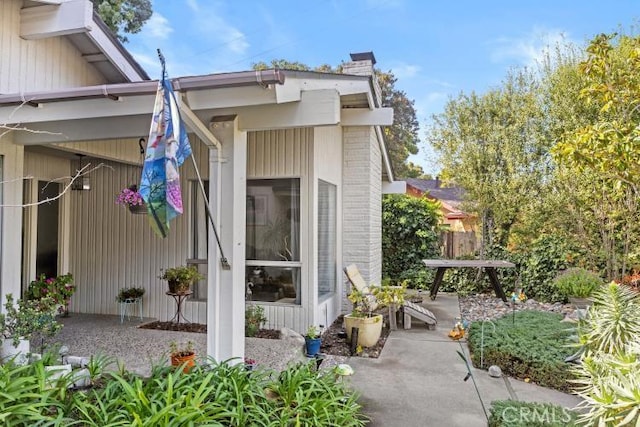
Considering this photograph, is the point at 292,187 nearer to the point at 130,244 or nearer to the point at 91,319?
the point at 130,244

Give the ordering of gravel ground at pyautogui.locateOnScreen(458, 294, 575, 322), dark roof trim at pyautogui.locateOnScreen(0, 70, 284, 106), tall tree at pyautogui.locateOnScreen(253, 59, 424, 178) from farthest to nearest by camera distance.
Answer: tall tree at pyautogui.locateOnScreen(253, 59, 424, 178), gravel ground at pyautogui.locateOnScreen(458, 294, 575, 322), dark roof trim at pyautogui.locateOnScreen(0, 70, 284, 106)

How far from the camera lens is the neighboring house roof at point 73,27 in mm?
4871

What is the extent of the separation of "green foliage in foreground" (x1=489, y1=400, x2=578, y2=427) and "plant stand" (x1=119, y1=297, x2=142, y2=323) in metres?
5.26

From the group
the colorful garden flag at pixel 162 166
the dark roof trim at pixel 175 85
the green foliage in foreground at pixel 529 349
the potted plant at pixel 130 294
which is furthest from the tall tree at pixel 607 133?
the potted plant at pixel 130 294

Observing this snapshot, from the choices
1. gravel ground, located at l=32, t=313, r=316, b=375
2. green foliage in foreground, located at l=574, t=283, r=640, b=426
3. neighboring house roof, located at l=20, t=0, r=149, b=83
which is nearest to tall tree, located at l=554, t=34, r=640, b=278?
green foliage in foreground, located at l=574, t=283, r=640, b=426

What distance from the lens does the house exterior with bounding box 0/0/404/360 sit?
376 cm

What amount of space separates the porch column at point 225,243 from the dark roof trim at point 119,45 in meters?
2.74

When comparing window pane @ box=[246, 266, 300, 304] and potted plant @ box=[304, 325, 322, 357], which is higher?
window pane @ box=[246, 266, 300, 304]

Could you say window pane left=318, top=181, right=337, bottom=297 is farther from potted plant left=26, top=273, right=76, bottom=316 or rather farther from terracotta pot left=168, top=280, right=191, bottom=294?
potted plant left=26, top=273, right=76, bottom=316

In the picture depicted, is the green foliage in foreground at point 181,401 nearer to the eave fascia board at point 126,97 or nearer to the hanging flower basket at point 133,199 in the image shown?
the eave fascia board at point 126,97

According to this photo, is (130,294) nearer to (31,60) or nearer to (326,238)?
(326,238)

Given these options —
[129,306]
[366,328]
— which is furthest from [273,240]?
[129,306]

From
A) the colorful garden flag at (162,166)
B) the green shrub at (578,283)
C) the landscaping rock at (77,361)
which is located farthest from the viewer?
the green shrub at (578,283)

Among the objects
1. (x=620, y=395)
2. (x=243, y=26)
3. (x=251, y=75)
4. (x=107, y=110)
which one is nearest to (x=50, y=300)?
(x=107, y=110)
